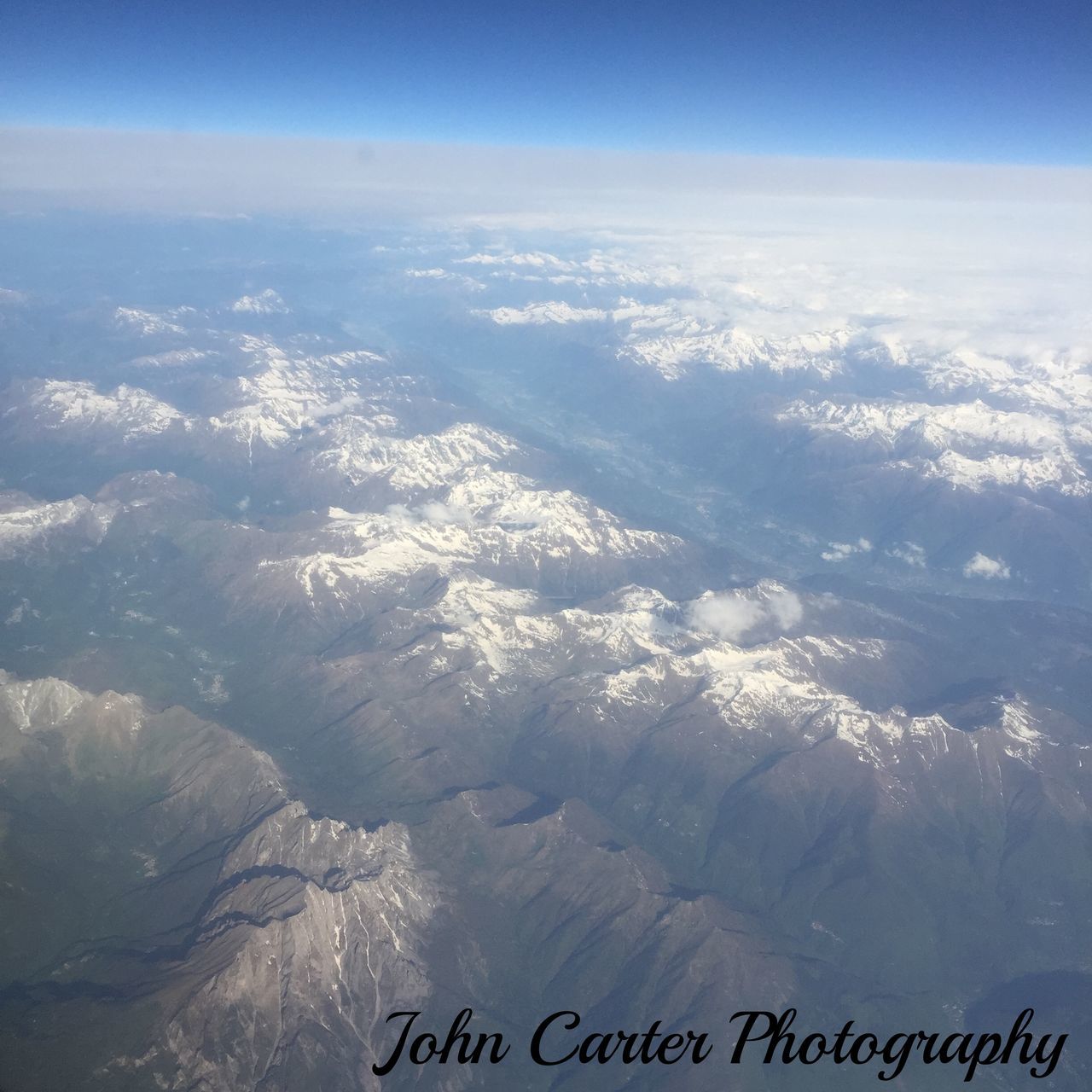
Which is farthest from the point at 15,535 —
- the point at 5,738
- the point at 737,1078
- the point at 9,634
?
the point at 737,1078

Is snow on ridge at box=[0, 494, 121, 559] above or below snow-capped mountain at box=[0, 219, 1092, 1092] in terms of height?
above

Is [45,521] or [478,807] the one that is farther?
[45,521]

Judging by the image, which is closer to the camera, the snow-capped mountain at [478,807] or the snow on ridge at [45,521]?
the snow-capped mountain at [478,807]

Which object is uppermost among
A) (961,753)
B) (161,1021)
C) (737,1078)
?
(961,753)

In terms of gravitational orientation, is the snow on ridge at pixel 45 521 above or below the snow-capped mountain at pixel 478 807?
above

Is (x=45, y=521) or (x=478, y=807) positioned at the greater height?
(x=45, y=521)

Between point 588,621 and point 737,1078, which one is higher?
point 588,621

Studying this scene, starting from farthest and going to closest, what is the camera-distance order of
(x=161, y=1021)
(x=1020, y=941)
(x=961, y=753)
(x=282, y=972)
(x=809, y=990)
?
(x=961, y=753) < (x=1020, y=941) < (x=809, y=990) < (x=282, y=972) < (x=161, y=1021)

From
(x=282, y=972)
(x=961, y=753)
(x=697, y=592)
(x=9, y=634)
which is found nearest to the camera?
(x=282, y=972)

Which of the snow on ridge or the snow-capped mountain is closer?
the snow-capped mountain

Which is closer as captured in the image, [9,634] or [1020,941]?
[1020,941]

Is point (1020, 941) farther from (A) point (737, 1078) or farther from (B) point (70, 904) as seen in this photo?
(B) point (70, 904)
